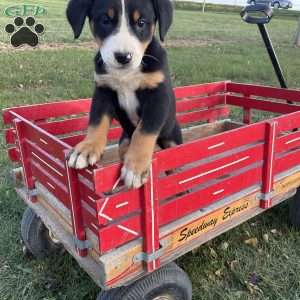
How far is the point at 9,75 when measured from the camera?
7.04 m

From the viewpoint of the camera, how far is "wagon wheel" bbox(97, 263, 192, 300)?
2053 millimetres

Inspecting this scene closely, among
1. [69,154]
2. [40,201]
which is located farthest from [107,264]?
[40,201]

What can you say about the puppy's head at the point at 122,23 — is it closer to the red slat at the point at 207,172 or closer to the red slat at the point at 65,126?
the red slat at the point at 207,172

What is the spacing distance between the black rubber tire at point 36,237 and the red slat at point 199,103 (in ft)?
5.21

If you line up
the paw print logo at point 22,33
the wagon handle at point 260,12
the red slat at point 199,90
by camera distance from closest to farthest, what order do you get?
the wagon handle at point 260,12 < the red slat at point 199,90 < the paw print logo at point 22,33

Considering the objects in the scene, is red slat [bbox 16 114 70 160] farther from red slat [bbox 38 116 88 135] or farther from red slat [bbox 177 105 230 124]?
red slat [bbox 177 105 230 124]

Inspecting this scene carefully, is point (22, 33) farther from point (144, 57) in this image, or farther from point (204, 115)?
point (144, 57)

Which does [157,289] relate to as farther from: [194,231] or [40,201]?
[40,201]

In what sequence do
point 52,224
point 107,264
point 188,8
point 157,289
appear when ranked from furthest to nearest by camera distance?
1. point 188,8
2. point 52,224
3. point 157,289
4. point 107,264

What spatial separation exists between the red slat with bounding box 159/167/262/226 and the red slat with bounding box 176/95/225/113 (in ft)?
4.54

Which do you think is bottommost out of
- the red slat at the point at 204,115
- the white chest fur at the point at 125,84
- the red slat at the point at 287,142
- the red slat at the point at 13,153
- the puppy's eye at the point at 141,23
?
the red slat at the point at 204,115

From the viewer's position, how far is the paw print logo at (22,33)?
951 cm

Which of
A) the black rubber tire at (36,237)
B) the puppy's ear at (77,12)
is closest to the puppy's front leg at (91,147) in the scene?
the puppy's ear at (77,12)

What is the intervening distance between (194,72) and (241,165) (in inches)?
217
